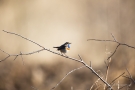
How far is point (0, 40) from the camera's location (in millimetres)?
4488

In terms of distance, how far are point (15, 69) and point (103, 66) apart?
5.51 feet

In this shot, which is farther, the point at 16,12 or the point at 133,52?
the point at 133,52

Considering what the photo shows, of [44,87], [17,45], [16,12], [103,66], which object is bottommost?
[44,87]

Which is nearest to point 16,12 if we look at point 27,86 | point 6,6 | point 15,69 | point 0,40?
point 6,6

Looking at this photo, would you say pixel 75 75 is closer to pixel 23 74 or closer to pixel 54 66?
pixel 54 66

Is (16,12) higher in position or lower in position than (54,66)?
higher

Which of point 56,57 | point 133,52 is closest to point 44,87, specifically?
point 56,57

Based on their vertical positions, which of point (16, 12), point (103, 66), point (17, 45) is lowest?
point (103, 66)

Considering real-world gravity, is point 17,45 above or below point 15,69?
above

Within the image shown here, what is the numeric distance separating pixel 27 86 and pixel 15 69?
1.29 feet

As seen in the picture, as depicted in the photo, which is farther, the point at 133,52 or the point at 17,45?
the point at 133,52

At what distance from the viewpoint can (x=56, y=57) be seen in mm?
4484

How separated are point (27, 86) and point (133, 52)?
2.18m

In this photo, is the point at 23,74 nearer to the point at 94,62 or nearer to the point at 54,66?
the point at 54,66
